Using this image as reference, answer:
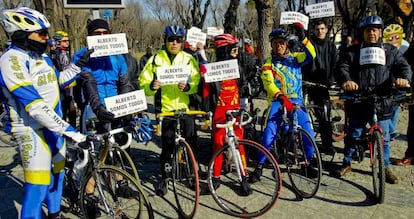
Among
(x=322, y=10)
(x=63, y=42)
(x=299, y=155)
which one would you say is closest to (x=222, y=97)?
(x=299, y=155)

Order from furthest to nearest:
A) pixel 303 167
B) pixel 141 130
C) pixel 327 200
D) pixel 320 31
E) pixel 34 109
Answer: pixel 320 31 → pixel 303 167 → pixel 327 200 → pixel 141 130 → pixel 34 109

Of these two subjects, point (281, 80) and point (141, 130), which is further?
point (281, 80)

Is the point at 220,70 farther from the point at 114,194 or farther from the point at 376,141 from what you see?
the point at 376,141

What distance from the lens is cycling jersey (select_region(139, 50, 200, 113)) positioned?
4.07 m

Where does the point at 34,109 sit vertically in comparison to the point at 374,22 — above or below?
below

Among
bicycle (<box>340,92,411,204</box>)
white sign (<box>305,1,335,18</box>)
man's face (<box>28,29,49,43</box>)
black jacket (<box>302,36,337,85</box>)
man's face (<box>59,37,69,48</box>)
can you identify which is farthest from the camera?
man's face (<box>59,37,69,48</box>)

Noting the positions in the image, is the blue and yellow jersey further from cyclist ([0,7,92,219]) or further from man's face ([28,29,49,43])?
man's face ([28,29,49,43])

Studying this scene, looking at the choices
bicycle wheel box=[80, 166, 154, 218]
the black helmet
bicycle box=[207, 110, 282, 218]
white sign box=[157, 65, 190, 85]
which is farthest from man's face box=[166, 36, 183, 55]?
the black helmet

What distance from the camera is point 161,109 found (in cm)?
422

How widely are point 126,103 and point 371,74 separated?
10.1 feet

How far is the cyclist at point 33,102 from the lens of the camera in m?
2.74

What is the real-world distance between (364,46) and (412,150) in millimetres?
2077

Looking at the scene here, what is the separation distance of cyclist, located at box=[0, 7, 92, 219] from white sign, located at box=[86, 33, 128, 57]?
0.50m

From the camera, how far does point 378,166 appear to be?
3.98 meters
